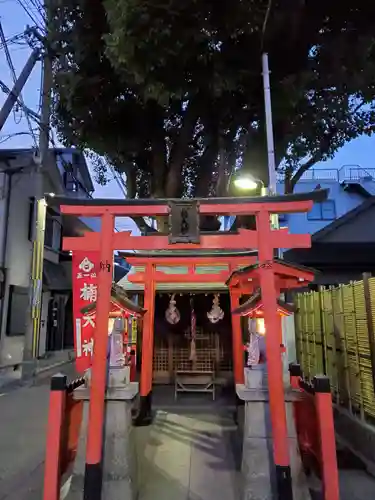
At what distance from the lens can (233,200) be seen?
16.9 feet

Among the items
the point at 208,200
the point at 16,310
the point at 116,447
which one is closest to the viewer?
the point at 116,447

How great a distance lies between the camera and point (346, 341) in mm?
7543

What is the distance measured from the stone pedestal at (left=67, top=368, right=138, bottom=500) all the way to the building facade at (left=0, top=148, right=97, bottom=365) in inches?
445

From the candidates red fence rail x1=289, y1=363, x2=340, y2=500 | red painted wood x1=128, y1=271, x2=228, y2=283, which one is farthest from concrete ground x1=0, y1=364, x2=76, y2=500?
red painted wood x1=128, y1=271, x2=228, y2=283

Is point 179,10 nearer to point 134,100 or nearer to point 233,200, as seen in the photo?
point 134,100

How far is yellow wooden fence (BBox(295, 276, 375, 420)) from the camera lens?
21.0ft

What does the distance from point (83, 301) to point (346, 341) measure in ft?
22.9

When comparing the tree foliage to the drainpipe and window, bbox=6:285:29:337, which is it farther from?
window, bbox=6:285:29:337

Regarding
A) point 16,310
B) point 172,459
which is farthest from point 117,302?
point 16,310

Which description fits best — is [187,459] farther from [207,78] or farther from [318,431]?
[207,78]

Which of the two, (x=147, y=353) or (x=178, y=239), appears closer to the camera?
(x=178, y=239)

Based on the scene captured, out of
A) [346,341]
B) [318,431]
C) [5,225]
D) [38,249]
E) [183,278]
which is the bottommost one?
[318,431]

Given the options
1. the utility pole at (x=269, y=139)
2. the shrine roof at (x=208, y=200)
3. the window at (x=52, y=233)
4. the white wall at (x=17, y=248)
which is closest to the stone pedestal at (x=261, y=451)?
the shrine roof at (x=208, y=200)

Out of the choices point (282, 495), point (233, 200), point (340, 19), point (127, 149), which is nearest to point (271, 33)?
A: point (340, 19)
